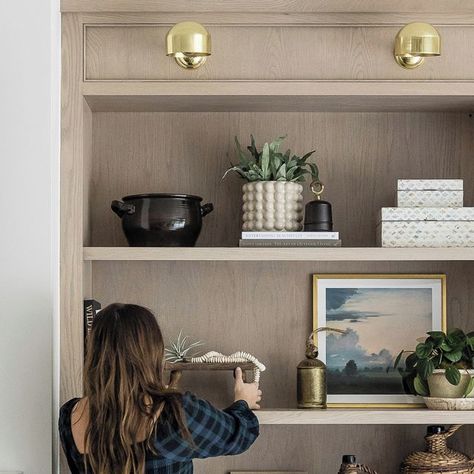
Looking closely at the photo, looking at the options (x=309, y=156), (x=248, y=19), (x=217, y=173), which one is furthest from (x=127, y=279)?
(x=248, y=19)

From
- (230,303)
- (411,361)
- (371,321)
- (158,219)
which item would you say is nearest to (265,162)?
(158,219)

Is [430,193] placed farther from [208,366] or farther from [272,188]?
[208,366]

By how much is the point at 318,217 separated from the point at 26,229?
80 centimetres

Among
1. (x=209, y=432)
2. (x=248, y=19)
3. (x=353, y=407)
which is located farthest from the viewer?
(x=353, y=407)

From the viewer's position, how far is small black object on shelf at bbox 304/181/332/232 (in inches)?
108

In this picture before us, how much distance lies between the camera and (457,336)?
2.76 metres

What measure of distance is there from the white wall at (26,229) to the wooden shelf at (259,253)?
0.56 feet

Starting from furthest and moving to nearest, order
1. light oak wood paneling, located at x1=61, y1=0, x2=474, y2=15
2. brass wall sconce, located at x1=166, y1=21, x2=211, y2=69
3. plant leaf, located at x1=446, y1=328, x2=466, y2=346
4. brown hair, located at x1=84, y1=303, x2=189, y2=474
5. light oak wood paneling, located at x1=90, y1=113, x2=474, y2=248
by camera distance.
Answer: light oak wood paneling, located at x1=90, y1=113, x2=474, y2=248 < plant leaf, located at x1=446, y1=328, x2=466, y2=346 < light oak wood paneling, located at x1=61, y1=0, x2=474, y2=15 < brass wall sconce, located at x1=166, y1=21, x2=211, y2=69 < brown hair, located at x1=84, y1=303, x2=189, y2=474

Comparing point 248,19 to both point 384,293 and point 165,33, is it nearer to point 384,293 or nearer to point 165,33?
point 165,33

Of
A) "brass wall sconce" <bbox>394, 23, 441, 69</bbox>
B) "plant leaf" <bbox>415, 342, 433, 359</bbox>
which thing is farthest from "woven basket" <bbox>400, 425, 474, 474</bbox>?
"brass wall sconce" <bbox>394, 23, 441, 69</bbox>

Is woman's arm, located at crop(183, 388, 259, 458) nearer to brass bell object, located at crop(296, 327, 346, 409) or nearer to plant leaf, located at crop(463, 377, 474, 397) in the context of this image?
brass bell object, located at crop(296, 327, 346, 409)

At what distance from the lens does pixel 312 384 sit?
109 inches

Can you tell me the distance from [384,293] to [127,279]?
775mm

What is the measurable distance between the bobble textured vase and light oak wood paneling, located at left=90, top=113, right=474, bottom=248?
0.82ft
